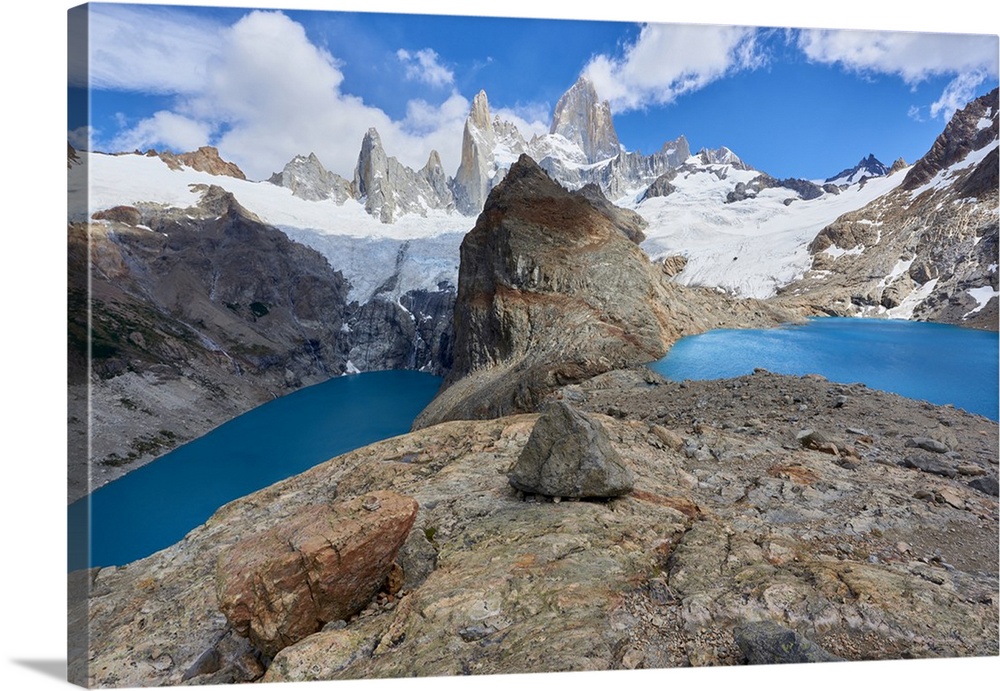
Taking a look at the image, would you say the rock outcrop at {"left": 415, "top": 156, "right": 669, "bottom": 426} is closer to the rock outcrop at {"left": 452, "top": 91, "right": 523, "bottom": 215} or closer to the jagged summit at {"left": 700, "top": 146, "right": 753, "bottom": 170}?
the rock outcrop at {"left": 452, "top": 91, "right": 523, "bottom": 215}

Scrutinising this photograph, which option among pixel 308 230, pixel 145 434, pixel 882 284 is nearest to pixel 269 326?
pixel 308 230

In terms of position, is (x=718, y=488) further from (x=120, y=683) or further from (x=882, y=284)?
(x=882, y=284)

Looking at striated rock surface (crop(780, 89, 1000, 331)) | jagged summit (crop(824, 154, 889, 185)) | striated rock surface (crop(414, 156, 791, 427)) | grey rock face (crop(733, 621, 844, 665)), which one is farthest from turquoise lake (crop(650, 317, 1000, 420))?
grey rock face (crop(733, 621, 844, 665))

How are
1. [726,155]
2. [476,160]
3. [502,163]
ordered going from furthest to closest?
[476,160] < [502,163] < [726,155]

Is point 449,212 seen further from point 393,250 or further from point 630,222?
point 630,222

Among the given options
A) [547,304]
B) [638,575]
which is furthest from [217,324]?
[638,575]

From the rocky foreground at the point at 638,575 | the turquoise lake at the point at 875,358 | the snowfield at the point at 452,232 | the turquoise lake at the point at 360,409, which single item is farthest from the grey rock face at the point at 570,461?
the snowfield at the point at 452,232
